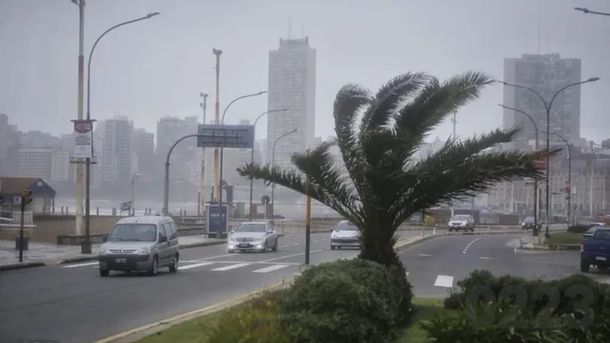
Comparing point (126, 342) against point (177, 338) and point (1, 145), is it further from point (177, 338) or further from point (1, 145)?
point (1, 145)

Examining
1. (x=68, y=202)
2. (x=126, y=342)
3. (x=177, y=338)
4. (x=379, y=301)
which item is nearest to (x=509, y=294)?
(x=379, y=301)

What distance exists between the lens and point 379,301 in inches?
357

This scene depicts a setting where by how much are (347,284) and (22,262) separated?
2175cm

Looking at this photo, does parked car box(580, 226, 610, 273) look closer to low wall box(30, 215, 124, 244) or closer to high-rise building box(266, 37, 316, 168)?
high-rise building box(266, 37, 316, 168)

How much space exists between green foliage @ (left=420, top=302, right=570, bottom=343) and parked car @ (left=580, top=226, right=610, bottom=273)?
65.2 feet

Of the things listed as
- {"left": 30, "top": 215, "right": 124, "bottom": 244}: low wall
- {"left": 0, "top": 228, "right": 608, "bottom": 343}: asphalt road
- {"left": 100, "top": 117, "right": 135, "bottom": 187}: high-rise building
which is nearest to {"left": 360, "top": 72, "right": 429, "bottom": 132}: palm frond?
{"left": 0, "top": 228, "right": 608, "bottom": 343}: asphalt road

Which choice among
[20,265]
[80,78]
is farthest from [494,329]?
[80,78]

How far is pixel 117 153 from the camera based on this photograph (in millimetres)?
67000

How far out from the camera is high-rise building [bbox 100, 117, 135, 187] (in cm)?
6581

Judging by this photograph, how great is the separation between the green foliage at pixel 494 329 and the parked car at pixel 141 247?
16.6 meters

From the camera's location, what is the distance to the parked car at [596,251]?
2680 cm

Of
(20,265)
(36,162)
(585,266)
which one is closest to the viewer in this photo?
(20,265)

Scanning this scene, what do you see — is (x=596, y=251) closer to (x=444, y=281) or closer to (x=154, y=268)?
(x=444, y=281)

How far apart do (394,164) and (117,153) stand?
5688 cm
